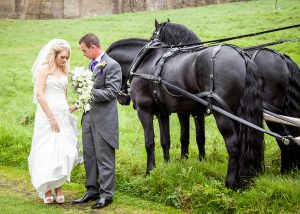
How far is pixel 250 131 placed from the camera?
5.46 meters

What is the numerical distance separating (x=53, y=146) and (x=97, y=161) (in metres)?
0.64

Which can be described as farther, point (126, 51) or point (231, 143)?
point (126, 51)

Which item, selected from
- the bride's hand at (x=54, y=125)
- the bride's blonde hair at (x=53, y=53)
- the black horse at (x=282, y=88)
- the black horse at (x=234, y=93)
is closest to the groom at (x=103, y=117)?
the bride's blonde hair at (x=53, y=53)

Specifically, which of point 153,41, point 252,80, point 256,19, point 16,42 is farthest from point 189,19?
point 252,80

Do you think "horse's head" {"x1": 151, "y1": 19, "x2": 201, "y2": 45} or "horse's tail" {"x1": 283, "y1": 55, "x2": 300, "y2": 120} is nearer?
"horse's tail" {"x1": 283, "y1": 55, "x2": 300, "y2": 120}

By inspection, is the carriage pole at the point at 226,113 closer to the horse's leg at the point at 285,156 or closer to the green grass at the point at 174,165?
the green grass at the point at 174,165

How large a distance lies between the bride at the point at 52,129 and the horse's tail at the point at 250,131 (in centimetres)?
232

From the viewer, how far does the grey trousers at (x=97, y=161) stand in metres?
5.96

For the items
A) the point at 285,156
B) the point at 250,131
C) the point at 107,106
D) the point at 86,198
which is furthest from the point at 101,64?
the point at 285,156

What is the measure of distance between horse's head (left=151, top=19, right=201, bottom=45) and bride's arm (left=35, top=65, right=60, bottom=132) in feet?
6.85

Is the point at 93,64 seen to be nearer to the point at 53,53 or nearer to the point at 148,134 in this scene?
the point at 53,53

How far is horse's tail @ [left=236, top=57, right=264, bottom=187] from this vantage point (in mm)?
5461

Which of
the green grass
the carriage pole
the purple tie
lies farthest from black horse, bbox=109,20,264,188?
the purple tie

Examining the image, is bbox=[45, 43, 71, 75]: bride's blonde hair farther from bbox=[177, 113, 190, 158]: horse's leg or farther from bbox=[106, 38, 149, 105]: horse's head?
bbox=[177, 113, 190, 158]: horse's leg
